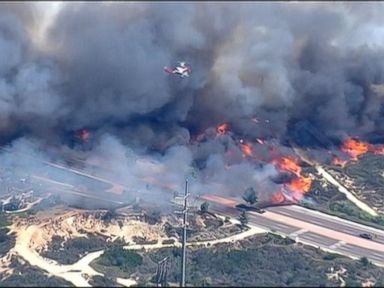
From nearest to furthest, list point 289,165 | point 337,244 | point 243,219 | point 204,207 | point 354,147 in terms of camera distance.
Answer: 1. point 337,244
2. point 243,219
3. point 204,207
4. point 289,165
5. point 354,147

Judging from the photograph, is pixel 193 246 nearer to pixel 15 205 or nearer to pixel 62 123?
pixel 15 205

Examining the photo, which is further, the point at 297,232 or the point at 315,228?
the point at 315,228

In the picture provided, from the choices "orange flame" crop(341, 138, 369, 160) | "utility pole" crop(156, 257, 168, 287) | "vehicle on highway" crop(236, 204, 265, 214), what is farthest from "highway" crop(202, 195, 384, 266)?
"orange flame" crop(341, 138, 369, 160)

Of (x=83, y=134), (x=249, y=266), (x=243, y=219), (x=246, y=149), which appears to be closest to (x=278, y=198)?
(x=243, y=219)

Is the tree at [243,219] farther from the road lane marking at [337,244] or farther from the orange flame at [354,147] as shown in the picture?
the orange flame at [354,147]

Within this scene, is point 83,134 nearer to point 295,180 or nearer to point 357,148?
point 295,180

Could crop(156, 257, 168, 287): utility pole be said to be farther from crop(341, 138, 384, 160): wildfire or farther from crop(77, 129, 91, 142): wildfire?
crop(341, 138, 384, 160): wildfire

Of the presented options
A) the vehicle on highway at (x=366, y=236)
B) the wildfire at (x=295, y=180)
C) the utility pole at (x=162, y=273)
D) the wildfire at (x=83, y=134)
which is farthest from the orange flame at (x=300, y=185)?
the utility pole at (x=162, y=273)
